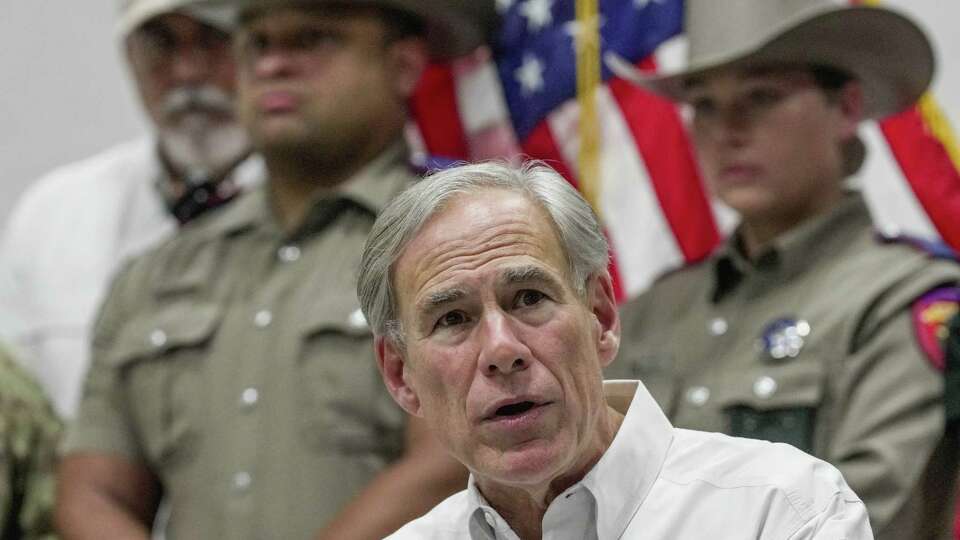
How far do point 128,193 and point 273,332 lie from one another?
158 cm

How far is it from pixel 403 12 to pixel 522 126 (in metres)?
0.70

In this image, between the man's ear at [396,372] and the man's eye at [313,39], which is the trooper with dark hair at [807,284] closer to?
the man's eye at [313,39]

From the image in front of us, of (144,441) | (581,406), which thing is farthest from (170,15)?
(581,406)

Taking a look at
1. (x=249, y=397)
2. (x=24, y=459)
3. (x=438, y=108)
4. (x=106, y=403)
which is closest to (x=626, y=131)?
A: (x=438, y=108)

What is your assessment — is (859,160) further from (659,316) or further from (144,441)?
(144,441)

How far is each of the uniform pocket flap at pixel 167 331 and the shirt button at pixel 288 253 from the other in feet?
0.61

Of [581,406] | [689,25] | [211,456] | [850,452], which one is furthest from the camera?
[689,25]

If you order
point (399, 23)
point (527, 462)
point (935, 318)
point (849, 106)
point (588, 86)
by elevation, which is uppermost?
point (527, 462)

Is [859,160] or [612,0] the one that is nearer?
[859,160]

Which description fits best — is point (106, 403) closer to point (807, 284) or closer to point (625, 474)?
point (807, 284)

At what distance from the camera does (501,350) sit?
278 cm

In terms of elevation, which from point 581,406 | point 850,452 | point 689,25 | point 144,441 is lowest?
point 144,441

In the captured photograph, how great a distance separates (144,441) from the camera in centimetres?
455

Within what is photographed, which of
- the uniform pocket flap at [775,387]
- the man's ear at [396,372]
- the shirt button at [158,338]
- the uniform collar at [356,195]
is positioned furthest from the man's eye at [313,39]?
the man's ear at [396,372]
